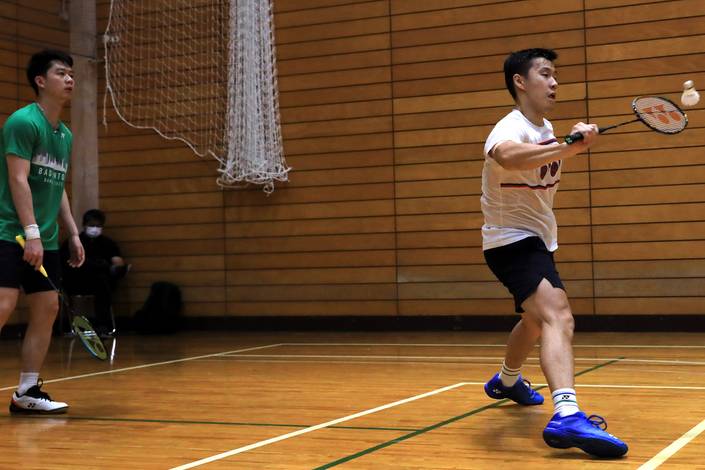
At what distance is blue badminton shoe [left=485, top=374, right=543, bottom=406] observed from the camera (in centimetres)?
448

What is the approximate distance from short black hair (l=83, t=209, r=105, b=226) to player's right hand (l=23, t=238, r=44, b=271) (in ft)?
19.5

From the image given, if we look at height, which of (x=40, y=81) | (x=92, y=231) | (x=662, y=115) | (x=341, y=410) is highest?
(x=40, y=81)

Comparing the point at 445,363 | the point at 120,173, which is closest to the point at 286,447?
the point at 445,363

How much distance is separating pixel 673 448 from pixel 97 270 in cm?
759

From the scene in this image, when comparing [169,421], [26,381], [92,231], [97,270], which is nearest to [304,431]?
[169,421]

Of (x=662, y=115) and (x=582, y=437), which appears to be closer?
(x=582, y=437)

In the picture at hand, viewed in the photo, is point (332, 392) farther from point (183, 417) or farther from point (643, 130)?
point (643, 130)

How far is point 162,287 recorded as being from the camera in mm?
10391

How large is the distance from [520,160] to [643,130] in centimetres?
562

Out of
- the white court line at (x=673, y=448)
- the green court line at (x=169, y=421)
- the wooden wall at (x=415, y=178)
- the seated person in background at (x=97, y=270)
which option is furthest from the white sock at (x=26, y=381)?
the wooden wall at (x=415, y=178)

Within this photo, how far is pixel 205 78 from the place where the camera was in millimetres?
10359

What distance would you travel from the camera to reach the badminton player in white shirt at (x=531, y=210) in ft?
11.5

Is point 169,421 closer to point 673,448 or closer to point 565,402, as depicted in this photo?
point 565,402

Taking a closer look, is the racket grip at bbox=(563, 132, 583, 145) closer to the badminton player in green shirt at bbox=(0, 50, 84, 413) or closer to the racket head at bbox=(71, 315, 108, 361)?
the badminton player in green shirt at bbox=(0, 50, 84, 413)
